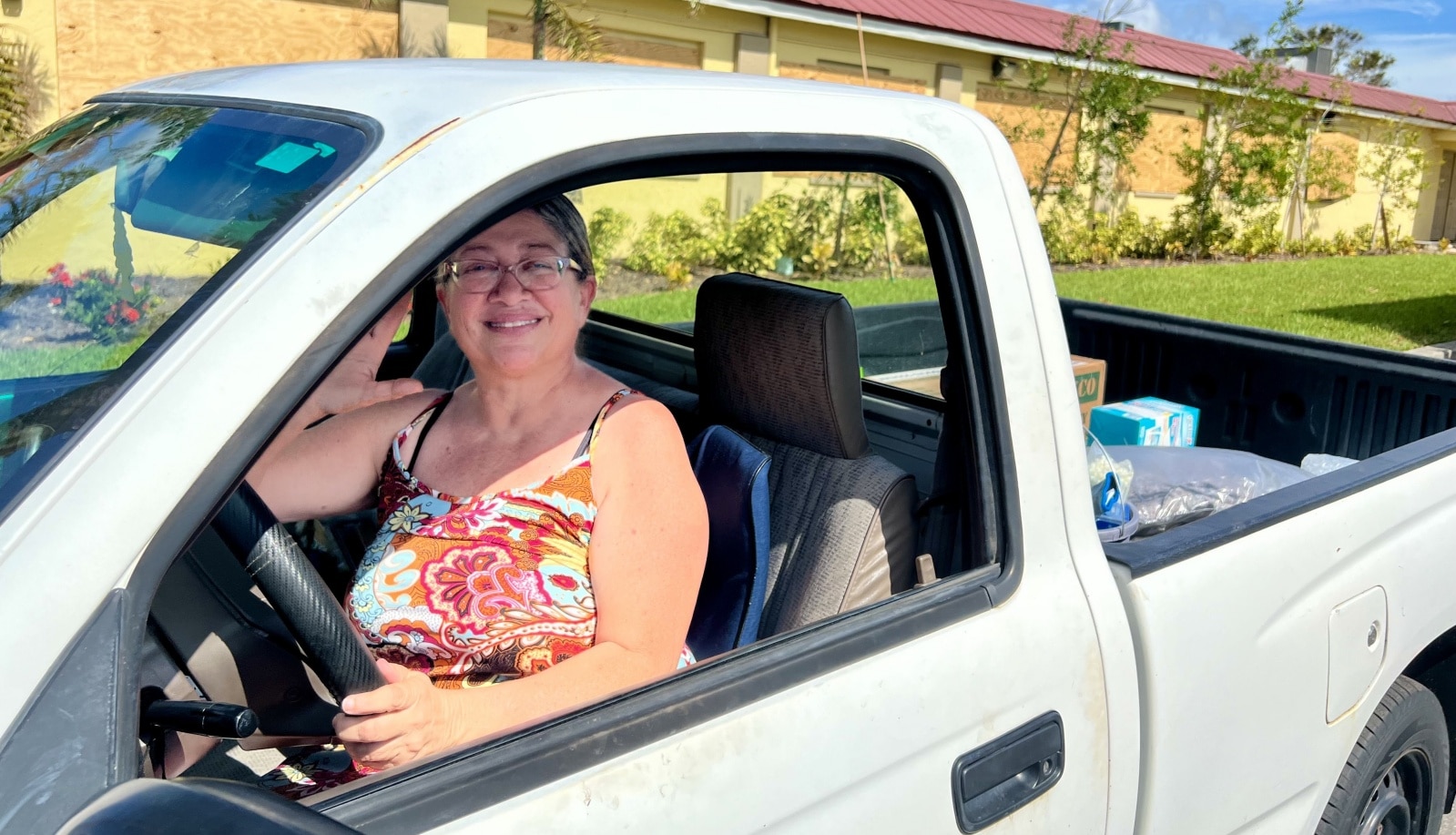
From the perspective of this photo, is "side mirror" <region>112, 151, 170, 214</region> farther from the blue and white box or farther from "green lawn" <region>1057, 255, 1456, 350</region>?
"green lawn" <region>1057, 255, 1456, 350</region>

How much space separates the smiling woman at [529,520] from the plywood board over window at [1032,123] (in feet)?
56.4

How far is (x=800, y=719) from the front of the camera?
1351 millimetres

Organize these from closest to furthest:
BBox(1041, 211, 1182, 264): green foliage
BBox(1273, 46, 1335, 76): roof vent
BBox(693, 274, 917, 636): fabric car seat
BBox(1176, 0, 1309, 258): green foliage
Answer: BBox(693, 274, 917, 636): fabric car seat, BBox(1041, 211, 1182, 264): green foliage, BBox(1176, 0, 1309, 258): green foliage, BBox(1273, 46, 1335, 76): roof vent

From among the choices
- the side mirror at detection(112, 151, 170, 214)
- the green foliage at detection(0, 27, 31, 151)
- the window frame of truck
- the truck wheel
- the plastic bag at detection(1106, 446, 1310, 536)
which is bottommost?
the truck wheel

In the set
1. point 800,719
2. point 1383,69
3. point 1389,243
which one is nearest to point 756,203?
point 800,719

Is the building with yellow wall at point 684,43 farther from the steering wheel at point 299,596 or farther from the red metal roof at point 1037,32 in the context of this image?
the steering wheel at point 299,596

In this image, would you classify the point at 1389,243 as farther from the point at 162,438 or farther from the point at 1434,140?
the point at 162,438

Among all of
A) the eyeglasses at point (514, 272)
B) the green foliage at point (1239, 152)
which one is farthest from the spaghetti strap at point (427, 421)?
the green foliage at point (1239, 152)

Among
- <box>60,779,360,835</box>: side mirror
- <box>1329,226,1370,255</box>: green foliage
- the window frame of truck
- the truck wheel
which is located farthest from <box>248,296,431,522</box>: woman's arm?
<box>1329,226,1370,255</box>: green foliage

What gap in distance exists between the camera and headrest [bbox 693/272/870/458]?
2004 millimetres

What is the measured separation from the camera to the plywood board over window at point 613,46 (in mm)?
12827

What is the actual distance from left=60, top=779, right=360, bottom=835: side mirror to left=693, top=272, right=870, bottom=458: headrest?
128 cm

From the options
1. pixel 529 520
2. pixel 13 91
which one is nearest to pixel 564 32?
pixel 13 91

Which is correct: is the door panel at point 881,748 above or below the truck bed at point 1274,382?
below
